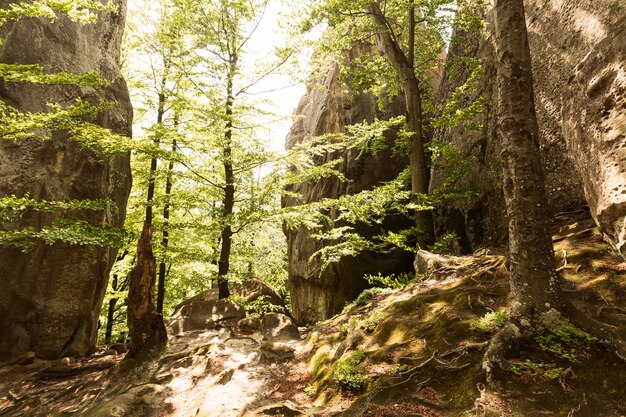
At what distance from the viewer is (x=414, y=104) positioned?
11.3 m

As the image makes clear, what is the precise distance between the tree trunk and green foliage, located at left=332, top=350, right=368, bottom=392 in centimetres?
530

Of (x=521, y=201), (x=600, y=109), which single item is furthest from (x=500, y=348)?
(x=600, y=109)

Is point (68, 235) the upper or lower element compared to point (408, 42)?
lower

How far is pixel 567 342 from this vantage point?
3973 millimetres

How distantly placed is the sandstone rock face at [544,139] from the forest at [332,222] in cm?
7

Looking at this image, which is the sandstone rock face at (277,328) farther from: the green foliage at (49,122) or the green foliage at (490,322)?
the green foliage at (490,322)

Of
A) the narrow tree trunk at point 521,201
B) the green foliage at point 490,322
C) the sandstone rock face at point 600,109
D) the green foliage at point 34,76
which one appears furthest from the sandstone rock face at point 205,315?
the sandstone rock face at point 600,109

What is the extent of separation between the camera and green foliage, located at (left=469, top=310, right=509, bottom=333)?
486 centimetres

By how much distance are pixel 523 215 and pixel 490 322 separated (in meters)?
1.71

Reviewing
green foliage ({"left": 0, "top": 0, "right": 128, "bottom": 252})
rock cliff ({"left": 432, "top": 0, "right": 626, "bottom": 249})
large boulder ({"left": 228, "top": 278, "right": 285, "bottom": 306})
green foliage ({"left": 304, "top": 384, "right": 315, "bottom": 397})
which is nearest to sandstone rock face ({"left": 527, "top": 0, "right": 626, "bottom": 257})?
rock cliff ({"left": 432, "top": 0, "right": 626, "bottom": 249})

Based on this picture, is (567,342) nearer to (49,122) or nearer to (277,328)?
(277,328)

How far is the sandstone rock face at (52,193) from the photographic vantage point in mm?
8883

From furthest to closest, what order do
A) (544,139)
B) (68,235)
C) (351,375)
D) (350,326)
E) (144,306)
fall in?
1. (144,306)
2. (544,139)
3. (350,326)
4. (68,235)
5. (351,375)

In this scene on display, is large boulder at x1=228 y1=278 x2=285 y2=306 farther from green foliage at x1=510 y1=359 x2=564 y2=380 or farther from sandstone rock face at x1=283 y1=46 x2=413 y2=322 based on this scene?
green foliage at x1=510 y1=359 x2=564 y2=380
